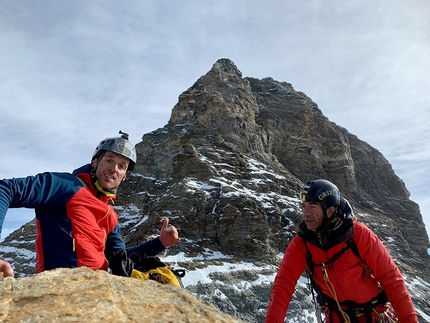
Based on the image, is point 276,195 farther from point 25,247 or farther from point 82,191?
point 82,191

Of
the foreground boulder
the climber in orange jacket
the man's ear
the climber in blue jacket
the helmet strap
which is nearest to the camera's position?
the foreground boulder

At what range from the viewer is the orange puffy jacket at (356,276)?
3607 millimetres

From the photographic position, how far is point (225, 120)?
64.9 m

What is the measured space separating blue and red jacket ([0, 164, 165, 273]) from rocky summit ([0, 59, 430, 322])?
901 centimetres

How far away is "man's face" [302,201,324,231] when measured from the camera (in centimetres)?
418

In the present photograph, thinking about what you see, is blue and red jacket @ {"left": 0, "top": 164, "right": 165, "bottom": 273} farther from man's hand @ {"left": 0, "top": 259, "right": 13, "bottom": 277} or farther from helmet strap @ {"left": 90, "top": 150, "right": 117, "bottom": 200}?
man's hand @ {"left": 0, "top": 259, "right": 13, "bottom": 277}

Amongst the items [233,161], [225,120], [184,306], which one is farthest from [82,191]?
[225,120]

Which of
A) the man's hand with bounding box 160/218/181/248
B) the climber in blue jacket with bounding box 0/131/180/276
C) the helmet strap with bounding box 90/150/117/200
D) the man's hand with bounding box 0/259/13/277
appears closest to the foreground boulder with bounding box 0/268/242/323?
the man's hand with bounding box 0/259/13/277

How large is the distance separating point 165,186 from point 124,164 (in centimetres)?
4793

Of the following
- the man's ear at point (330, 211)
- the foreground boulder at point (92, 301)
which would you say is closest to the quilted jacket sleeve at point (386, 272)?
the man's ear at point (330, 211)

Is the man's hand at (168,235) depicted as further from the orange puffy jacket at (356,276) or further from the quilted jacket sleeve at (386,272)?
the quilted jacket sleeve at (386,272)

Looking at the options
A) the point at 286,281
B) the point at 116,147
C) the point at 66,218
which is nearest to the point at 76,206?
the point at 66,218

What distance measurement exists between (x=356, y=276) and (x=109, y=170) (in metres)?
3.26

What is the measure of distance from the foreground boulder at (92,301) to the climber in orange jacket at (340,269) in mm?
2102
